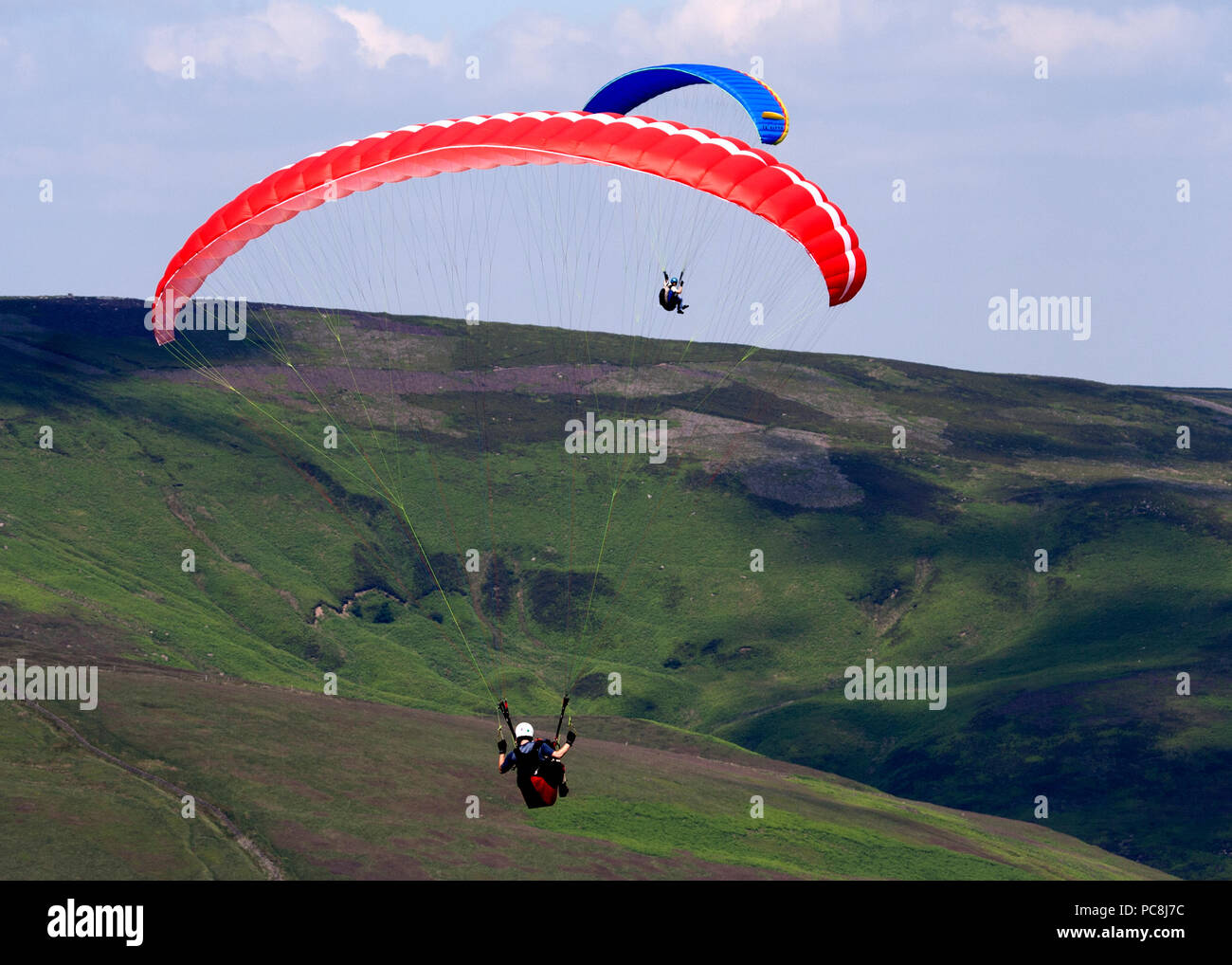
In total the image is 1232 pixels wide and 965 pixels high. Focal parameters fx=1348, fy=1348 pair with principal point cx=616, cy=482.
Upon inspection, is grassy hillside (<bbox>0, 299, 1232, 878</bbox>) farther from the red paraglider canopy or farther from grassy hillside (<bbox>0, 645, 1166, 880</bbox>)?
the red paraglider canopy

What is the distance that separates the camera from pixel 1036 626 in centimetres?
11438

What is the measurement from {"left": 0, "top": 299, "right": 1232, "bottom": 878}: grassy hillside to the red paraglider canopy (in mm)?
41424

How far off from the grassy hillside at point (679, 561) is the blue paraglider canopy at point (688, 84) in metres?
43.0

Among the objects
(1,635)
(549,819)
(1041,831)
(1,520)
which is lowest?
(1041,831)

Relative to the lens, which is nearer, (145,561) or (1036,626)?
(145,561)

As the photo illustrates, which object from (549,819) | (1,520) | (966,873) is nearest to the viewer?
(549,819)

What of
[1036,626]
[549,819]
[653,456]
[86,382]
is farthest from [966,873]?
[86,382]

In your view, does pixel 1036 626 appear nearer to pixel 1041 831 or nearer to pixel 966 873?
pixel 1041 831

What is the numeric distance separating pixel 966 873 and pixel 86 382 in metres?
97.2

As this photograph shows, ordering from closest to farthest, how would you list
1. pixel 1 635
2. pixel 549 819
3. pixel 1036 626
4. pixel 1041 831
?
pixel 549 819 → pixel 1 635 → pixel 1041 831 → pixel 1036 626

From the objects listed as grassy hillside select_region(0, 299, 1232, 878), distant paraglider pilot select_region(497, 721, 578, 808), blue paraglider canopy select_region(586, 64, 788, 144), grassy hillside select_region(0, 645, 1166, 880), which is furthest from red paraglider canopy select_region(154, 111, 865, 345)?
grassy hillside select_region(0, 299, 1232, 878)
